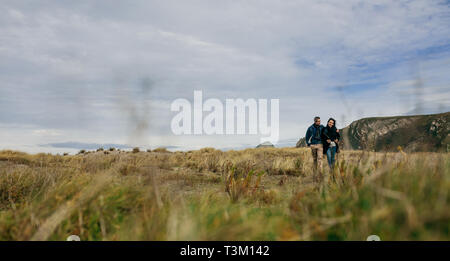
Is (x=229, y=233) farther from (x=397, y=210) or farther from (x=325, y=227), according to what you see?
(x=397, y=210)

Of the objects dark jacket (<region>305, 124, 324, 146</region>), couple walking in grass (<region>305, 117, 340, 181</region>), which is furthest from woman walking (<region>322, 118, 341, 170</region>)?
dark jacket (<region>305, 124, 324, 146</region>)

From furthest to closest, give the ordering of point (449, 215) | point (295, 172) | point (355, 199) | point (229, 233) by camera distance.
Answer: point (295, 172)
point (355, 199)
point (229, 233)
point (449, 215)

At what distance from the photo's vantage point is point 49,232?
343 cm

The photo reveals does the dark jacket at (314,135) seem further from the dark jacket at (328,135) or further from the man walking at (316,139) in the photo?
the dark jacket at (328,135)

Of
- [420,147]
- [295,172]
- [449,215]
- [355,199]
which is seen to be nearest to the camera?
[449,215]

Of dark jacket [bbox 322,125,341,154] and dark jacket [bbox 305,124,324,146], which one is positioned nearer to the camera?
dark jacket [bbox 322,125,341,154]

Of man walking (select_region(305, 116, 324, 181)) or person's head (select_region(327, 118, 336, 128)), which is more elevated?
person's head (select_region(327, 118, 336, 128))

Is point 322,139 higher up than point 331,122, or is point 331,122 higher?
point 331,122

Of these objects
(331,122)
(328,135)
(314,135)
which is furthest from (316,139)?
(331,122)

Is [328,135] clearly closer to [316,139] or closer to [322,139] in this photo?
[322,139]

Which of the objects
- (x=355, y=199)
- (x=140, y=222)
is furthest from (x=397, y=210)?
(x=140, y=222)

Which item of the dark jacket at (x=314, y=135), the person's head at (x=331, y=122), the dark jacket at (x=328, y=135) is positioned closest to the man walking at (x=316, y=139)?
the dark jacket at (x=314, y=135)

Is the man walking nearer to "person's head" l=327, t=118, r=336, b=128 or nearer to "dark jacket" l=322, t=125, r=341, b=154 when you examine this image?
"dark jacket" l=322, t=125, r=341, b=154
